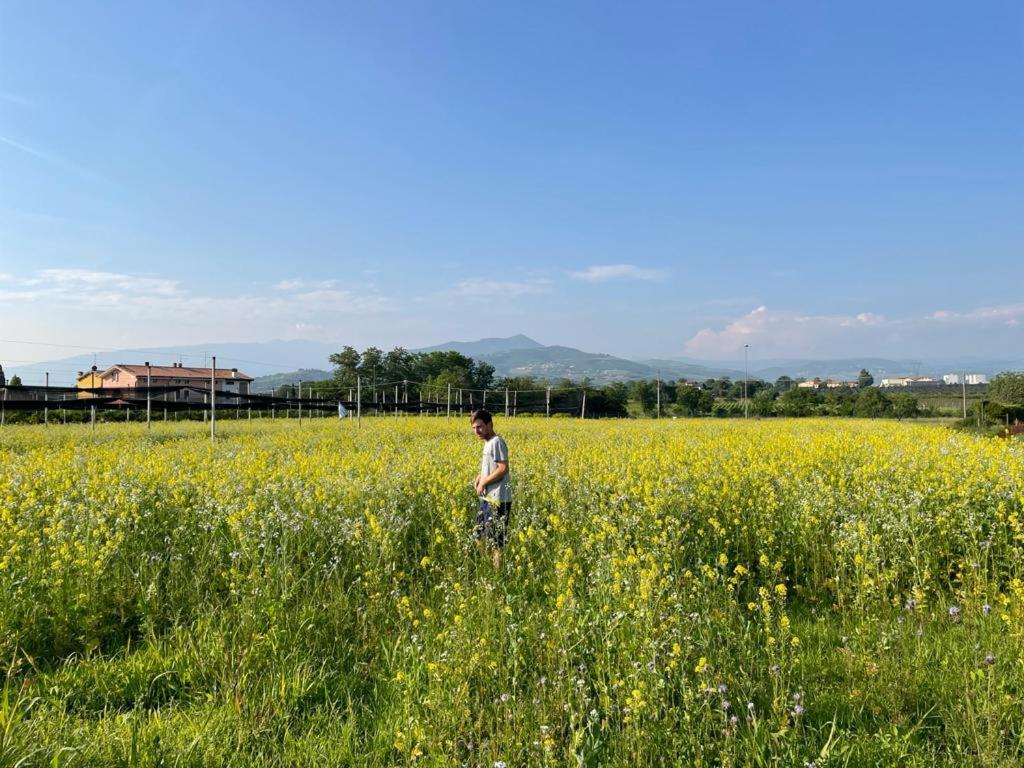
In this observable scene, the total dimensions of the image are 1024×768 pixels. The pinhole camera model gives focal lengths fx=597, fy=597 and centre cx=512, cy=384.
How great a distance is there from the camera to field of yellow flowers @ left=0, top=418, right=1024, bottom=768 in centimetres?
304

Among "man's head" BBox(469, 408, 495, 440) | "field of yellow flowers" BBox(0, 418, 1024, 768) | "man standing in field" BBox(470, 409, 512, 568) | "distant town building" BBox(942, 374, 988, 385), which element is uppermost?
"distant town building" BBox(942, 374, 988, 385)

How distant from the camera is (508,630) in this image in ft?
12.1

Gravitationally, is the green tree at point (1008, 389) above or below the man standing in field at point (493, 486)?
above

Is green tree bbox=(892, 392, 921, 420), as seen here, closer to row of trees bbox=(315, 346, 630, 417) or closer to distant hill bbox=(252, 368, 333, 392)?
row of trees bbox=(315, 346, 630, 417)

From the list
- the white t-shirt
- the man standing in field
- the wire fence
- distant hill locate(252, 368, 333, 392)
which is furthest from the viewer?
distant hill locate(252, 368, 333, 392)

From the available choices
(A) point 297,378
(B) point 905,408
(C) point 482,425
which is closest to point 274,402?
(C) point 482,425

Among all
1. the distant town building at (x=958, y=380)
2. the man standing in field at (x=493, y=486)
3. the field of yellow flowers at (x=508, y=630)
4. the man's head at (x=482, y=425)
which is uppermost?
the distant town building at (x=958, y=380)

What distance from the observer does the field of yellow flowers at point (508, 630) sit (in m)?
3.04

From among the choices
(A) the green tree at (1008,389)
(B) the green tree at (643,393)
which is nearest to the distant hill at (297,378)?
(B) the green tree at (643,393)

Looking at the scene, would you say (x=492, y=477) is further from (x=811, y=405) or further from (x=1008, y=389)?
(x=1008, y=389)

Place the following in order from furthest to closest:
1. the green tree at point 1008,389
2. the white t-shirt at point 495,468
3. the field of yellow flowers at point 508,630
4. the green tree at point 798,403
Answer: the green tree at point 798,403 < the green tree at point 1008,389 < the white t-shirt at point 495,468 < the field of yellow flowers at point 508,630

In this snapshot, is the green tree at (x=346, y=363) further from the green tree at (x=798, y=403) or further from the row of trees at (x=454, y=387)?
the green tree at (x=798, y=403)

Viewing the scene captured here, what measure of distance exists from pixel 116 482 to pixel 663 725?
25.4ft

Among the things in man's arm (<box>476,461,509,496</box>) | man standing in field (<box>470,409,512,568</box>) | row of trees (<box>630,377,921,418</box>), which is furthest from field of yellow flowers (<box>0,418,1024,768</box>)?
row of trees (<box>630,377,921,418</box>)
